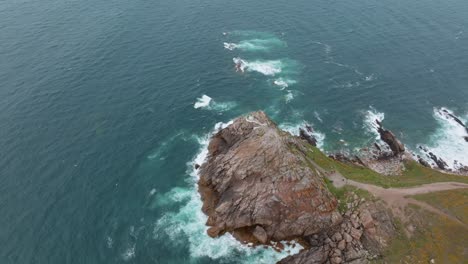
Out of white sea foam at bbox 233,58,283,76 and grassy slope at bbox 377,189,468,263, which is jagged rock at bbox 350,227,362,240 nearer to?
grassy slope at bbox 377,189,468,263

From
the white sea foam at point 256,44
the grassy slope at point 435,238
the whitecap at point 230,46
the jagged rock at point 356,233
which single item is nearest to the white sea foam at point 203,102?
the whitecap at point 230,46

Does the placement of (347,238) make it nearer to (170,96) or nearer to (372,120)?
(372,120)

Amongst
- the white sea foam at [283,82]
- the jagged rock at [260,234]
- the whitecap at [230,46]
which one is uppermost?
the jagged rock at [260,234]

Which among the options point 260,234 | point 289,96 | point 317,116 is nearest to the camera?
point 260,234

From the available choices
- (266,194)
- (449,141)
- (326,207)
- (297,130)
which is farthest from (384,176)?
(266,194)

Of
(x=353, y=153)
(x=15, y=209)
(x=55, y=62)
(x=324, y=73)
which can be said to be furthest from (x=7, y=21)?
(x=353, y=153)

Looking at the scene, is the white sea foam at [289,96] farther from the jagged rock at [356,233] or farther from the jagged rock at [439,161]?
the jagged rock at [356,233]

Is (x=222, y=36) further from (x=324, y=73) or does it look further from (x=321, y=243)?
(x=321, y=243)
